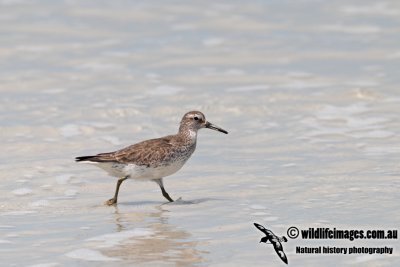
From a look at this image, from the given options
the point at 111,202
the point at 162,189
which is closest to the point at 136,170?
the point at 162,189

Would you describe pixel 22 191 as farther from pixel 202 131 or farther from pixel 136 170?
pixel 202 131

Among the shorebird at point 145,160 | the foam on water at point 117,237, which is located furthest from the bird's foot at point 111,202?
the foam on water at point 117,237

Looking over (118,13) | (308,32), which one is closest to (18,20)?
(118,13)

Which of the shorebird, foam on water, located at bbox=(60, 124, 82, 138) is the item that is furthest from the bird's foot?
foam on water, located at bbox=(60, 124, 82, 138)

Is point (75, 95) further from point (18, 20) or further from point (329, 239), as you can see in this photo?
point (329, 239)

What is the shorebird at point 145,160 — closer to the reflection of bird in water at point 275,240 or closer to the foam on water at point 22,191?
the foam on water at point 22,191

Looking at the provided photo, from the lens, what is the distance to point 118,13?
21.4m

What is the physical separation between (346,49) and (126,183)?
782cm

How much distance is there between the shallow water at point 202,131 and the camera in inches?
364

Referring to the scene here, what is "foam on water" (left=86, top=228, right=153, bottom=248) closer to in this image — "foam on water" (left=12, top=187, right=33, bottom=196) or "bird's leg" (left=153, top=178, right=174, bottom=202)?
"bird's leg" (left=153, top=178, right=174, bottom=202)

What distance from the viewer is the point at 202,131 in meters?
14.5

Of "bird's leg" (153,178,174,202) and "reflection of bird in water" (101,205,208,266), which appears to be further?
"bird's leg" (153,178,174,202)

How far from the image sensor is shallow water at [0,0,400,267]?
9.23 m

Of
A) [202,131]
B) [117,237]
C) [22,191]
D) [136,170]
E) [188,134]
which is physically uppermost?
[188,134]
